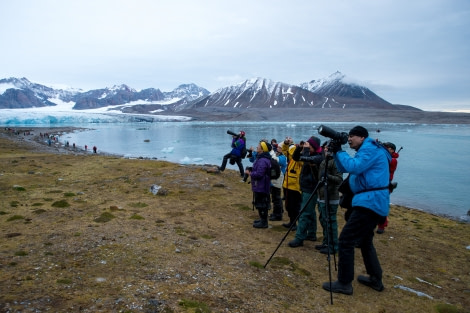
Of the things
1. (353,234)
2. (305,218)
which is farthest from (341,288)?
(305,218)

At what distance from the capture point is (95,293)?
12.1 ft

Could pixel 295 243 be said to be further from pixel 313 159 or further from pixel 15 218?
pixel 15 218

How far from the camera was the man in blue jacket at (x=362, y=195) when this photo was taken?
3961 mm

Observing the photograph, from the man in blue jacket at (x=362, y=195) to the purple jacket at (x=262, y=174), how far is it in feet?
7.74

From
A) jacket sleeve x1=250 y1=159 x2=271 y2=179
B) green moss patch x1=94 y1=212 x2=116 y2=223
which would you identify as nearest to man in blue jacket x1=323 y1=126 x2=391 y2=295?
jacket sleeve x1=250 y1=159 x2=271 y2=179

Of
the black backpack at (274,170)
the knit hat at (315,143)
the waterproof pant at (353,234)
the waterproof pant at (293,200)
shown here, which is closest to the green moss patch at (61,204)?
the black backpack at (274,170)

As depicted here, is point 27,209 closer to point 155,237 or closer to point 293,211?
point 155,237

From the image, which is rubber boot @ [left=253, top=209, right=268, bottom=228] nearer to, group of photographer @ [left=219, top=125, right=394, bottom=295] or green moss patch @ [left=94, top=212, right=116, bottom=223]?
group of photographer @ [left=219, top=125, right=394, bottom=295]

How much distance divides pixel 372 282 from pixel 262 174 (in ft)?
9.07

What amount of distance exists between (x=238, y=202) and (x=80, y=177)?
6862 mm

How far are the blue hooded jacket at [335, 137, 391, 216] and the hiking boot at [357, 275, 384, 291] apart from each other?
1134mm

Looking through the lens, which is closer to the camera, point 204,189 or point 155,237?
point 155,237

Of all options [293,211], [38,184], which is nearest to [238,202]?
[293,211]

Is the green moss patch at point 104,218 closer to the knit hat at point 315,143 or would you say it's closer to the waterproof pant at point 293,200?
the waterproof pant at point 293,200
